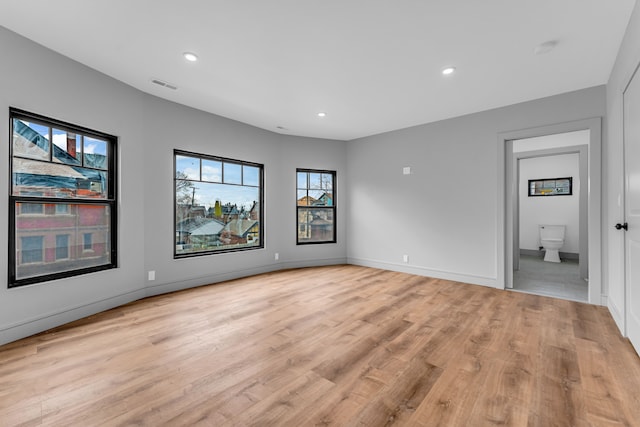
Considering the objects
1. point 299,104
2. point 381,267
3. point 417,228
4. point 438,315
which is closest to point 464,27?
point 299,104

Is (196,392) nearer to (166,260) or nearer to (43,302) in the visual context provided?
(43,302)

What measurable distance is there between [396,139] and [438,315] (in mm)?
3399

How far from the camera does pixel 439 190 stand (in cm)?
478

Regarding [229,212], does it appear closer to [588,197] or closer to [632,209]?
[632,209]

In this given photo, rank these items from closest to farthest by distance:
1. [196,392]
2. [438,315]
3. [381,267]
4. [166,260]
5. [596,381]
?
[196,392] → [596,381] → [438,315] → [166,260] → [381,267]

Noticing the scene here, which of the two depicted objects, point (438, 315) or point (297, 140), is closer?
point (438, 315)

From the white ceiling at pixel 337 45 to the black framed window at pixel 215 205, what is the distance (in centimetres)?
102

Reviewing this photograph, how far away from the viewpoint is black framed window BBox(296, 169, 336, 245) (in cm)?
582

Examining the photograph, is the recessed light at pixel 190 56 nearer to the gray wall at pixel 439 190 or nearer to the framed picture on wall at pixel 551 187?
the gray wall at pixel 439 190

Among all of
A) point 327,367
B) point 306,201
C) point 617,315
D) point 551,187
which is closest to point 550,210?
point 551,187

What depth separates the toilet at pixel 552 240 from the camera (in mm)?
6245

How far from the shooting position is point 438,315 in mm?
3102

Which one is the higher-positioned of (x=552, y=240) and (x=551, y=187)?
(x=551, y=187)

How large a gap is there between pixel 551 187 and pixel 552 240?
136 centimetres
